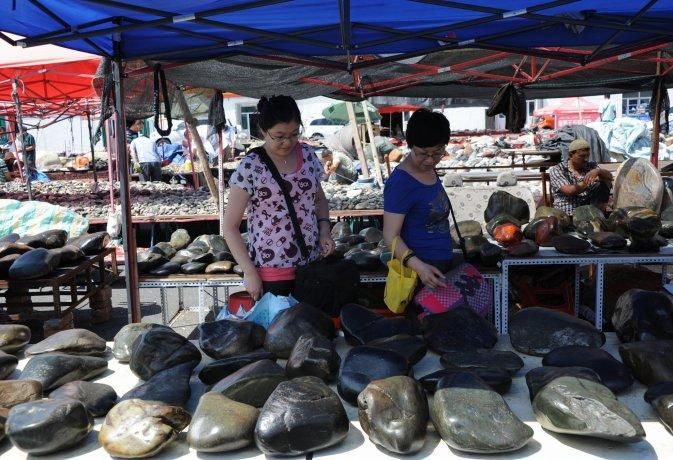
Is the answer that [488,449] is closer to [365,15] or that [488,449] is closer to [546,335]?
[546,335]

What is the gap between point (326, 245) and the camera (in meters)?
2.71

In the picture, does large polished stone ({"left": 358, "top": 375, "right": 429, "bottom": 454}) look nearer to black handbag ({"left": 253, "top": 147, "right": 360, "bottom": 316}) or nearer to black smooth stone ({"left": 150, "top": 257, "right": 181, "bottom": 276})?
black handbag ({"left": 253, "top": 147, "right": 360, "bottom": 316})

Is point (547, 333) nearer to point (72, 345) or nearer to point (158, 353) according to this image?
point (158, 353)

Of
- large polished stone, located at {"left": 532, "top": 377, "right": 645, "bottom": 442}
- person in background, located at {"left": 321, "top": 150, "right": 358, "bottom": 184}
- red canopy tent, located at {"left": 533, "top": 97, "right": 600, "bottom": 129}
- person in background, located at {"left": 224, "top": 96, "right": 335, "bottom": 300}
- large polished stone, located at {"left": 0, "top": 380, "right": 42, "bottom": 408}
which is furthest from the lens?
red canopy tent, located at {"left": 533, "top": 97, "right": 600, "bottom": 129}

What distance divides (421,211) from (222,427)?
54.8 inches

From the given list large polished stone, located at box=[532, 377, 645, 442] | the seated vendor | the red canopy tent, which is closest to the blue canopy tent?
the seated vendor

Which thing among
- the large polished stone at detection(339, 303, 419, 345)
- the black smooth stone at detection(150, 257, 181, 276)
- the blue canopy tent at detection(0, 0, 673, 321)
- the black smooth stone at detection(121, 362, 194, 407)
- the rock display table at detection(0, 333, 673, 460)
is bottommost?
the black smooth stone at detection(150, 257, 181, 276)

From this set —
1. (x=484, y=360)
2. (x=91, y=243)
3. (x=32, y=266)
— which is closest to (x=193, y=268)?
(x=32, y=266)

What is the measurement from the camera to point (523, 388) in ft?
5.62

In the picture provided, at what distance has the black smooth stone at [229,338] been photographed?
6.40 feet

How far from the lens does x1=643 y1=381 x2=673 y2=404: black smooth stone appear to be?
1537mm

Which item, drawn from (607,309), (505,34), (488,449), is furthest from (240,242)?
(607,309)

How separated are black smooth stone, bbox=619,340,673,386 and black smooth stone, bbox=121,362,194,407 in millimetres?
1135

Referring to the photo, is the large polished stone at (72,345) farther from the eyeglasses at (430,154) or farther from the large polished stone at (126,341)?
the eyeglasses at (430,154)
